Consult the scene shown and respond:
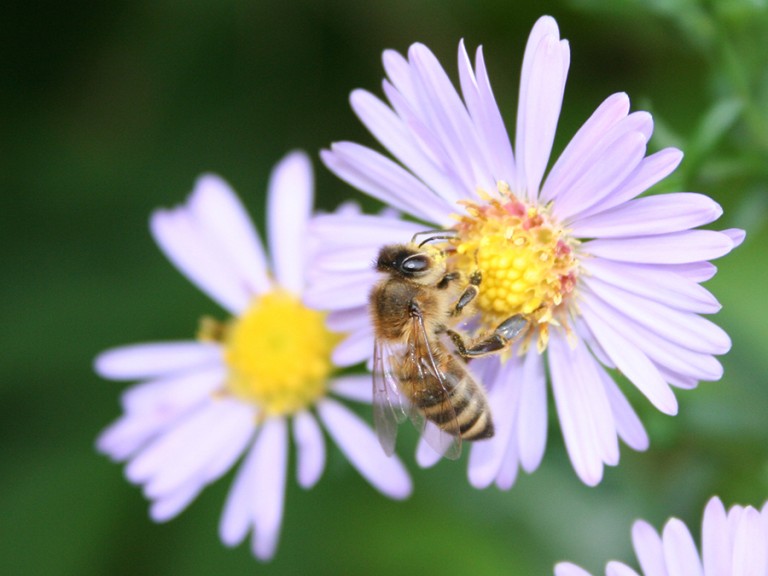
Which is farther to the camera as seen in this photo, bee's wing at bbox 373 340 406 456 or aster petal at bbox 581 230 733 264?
bee's wing at bbox 373 340 406 456

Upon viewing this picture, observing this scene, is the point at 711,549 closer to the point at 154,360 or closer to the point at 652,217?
the point at 652,217

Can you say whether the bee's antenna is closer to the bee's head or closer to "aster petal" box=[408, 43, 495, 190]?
the bee's head

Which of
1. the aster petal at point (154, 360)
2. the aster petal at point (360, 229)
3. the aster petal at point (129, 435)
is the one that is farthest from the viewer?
the aster petal at point (154, 360)

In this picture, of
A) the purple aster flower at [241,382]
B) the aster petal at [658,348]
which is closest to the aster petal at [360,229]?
the aster petal at [658,348]

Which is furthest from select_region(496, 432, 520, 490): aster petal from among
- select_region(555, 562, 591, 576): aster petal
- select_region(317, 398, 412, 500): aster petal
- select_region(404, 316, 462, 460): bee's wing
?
select_region(317, 398, 412, 500): aster petal

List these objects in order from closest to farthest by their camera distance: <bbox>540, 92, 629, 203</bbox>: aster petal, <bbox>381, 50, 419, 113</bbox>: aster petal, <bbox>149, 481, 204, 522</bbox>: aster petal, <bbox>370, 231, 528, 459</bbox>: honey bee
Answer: <bbox>540, 92, 629, 203</bbox>: aster petal
<bbox>381, 50, 419, 113</bbox>: aster petal
<bbox>370, 231, 528, 459</bbox>: honey bee
<bbox>149, 481, 204, 522</bbox>: aster petal

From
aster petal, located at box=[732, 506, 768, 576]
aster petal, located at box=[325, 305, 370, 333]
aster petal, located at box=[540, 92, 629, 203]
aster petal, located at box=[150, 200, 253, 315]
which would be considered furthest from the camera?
aster petal, located at box=[150, 200, 253, 315]

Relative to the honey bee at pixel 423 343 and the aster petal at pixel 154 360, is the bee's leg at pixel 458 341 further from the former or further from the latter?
the aster petal at pixel 154 360
